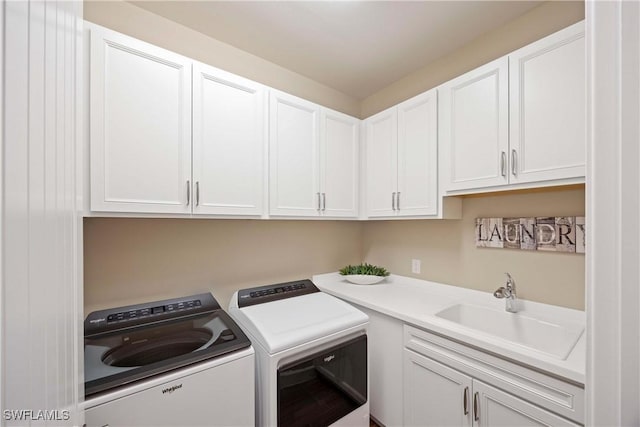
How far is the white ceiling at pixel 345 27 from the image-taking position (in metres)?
1.56

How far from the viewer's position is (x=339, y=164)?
2135mm

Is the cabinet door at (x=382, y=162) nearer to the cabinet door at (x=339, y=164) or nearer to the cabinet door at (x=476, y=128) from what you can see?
the cabinet door at (x=339, y=164)

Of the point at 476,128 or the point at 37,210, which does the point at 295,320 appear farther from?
the point at 476,128

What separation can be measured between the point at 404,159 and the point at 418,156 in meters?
0.11

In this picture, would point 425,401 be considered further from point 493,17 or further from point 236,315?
point 493,17

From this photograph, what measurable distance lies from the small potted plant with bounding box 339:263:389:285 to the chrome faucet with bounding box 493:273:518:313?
896 millimetres

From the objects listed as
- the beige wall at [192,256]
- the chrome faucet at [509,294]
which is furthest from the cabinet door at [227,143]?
the chrome faucet at [509,294]

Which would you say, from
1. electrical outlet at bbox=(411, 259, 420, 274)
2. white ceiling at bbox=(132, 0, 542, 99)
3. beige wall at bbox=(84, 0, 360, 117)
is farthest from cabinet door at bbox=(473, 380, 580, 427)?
beige wall at bbox=(84, 0, 360, 117)

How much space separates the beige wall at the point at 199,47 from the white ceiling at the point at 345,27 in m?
0.05

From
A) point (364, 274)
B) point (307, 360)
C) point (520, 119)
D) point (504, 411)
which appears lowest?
point (504, 411)

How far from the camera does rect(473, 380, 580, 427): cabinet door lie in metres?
1.04

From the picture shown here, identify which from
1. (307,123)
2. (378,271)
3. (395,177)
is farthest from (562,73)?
(378,271)

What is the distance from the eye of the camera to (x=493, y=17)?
163 cm

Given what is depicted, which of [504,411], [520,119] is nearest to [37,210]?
[504,411]
